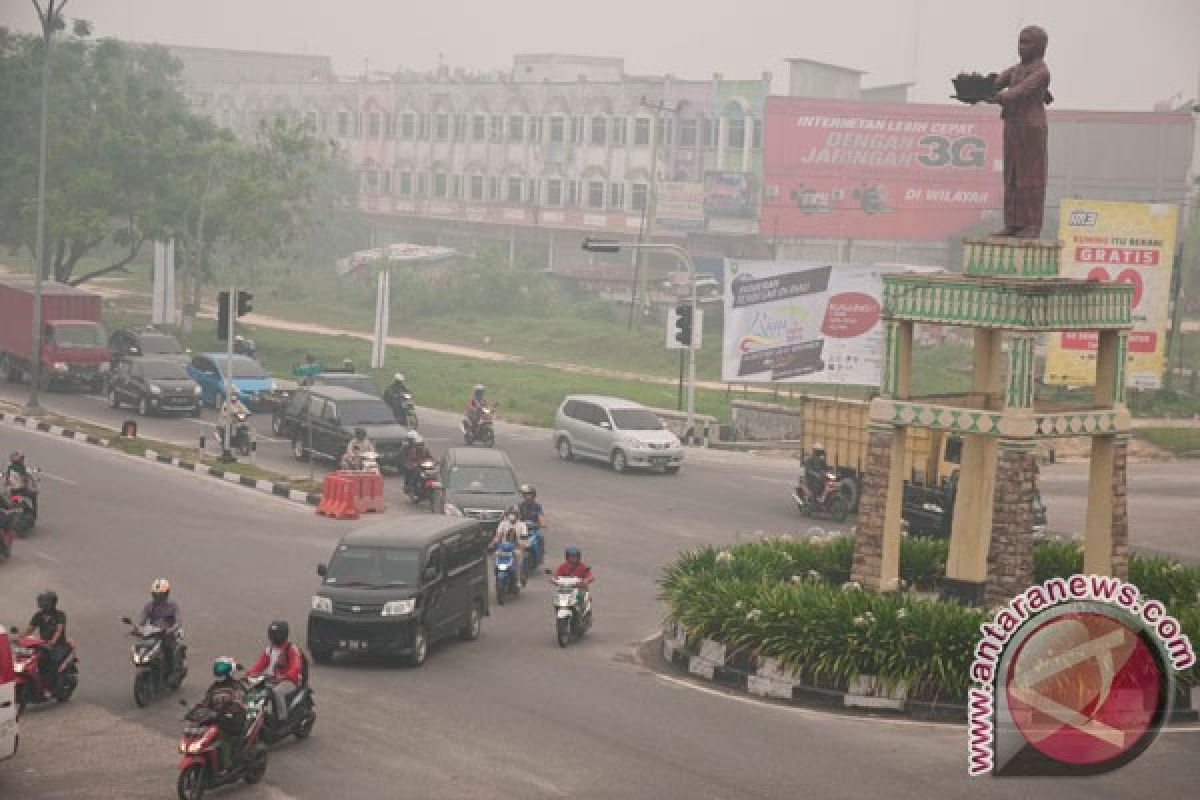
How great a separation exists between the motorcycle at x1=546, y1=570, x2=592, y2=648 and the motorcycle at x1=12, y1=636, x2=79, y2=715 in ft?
21.9

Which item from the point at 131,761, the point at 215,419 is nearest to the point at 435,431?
the point at 215,419

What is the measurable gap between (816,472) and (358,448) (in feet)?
31.5

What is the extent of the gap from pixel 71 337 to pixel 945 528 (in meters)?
29.1

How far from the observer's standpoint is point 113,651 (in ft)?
72.2

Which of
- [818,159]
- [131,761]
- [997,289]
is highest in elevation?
[818,159]

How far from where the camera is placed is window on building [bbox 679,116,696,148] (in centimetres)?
9856

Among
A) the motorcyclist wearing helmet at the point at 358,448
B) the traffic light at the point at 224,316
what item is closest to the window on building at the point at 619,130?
the traffic light at the point at 224,316

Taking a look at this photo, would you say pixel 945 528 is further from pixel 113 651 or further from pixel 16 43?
pixel 16 43

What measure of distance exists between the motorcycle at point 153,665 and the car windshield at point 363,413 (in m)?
19.0

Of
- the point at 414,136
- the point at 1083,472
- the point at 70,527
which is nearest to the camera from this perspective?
the point at 70,527

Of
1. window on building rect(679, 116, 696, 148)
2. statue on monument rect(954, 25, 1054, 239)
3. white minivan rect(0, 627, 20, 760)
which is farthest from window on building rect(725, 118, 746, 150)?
white minivan rect(0, 627, 20, 760)

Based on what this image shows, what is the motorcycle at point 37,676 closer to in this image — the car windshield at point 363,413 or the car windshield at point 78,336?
the car windshield at point 363,413

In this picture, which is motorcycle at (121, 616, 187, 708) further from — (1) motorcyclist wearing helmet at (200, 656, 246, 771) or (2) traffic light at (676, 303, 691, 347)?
(2) traffic light at (676, 303, 691, 347)

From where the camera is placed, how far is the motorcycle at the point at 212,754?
15633 mm
